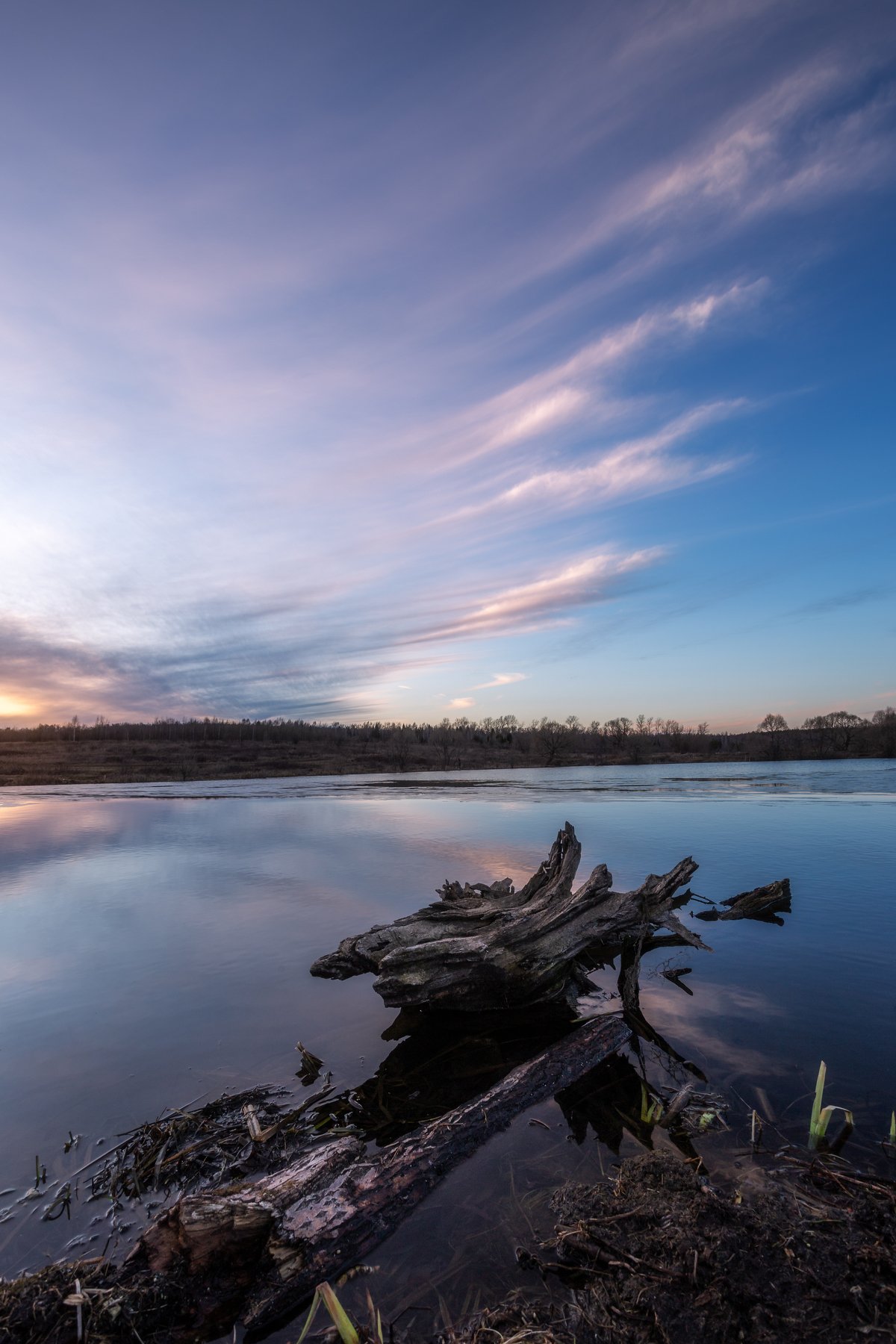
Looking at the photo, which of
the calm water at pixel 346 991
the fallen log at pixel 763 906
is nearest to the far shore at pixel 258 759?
the calm water at pixel 346 991

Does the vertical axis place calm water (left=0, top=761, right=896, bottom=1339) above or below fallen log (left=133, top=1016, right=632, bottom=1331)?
below

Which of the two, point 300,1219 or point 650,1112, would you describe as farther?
point 650,1112

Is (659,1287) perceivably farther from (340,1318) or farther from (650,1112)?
(650,1112)

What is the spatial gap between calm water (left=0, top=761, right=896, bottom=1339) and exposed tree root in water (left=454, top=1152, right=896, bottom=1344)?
0.50 metres

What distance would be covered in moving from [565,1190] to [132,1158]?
12.2 feet

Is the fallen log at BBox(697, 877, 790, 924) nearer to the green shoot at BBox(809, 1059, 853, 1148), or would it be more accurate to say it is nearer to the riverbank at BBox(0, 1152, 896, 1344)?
the green shoot at BBox(809, 1059, 853, 1148)

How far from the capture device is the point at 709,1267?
305cm

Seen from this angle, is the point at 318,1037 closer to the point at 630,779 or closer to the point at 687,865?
the point at 687,865

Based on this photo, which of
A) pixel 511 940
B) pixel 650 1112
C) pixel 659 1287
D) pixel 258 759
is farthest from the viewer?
pixel 258 759

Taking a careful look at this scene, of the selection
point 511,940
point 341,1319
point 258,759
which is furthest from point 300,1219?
point 258,759

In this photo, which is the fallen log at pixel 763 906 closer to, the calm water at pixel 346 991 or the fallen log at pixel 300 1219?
the calm water at pixel 346 991

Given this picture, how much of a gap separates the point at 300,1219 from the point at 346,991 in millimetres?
5816

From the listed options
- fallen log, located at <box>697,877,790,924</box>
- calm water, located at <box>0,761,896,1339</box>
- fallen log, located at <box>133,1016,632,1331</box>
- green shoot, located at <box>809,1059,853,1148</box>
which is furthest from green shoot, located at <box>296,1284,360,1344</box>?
fallen log, located at <box>697,877,790,924</box>

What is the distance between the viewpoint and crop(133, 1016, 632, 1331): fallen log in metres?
3.21
